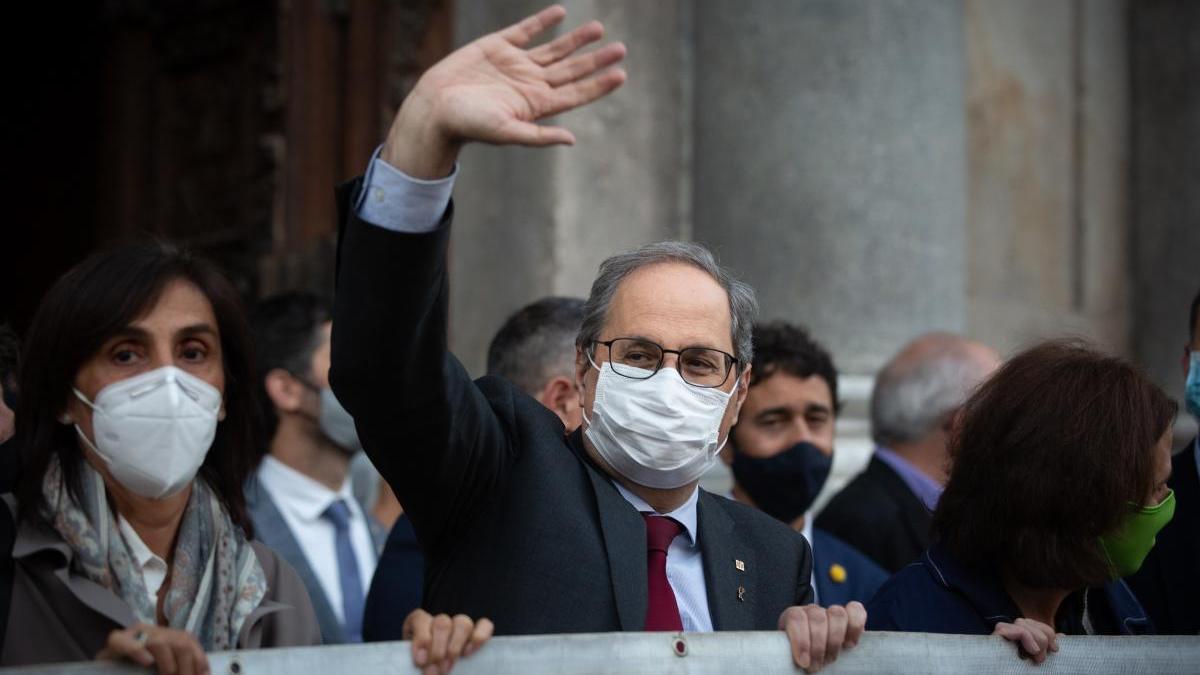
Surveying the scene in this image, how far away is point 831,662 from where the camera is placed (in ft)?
8.72

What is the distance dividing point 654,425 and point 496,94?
682 mm

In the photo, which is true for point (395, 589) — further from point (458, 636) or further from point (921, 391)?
point (921, 391)

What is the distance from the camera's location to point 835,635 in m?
2.65

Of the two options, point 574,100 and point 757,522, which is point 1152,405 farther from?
point 574,100

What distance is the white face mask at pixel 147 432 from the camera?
3.11 metres

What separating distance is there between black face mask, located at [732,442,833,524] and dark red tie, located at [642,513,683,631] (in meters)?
1.63

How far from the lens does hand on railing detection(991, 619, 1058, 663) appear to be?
2.83 meters

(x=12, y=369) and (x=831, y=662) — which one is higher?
(x=12, y=369)

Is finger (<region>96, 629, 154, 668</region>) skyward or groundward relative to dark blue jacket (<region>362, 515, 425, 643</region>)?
skyward

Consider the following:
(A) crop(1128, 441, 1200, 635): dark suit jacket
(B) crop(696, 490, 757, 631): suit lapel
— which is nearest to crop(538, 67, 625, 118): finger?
(B) crop(696, 490, 757, 631): suit lapel

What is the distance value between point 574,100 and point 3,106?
29.8 feet

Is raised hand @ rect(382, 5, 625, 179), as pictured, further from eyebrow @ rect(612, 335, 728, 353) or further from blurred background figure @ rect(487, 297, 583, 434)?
blurred background figure @ rect(487, 297, 583, 434)

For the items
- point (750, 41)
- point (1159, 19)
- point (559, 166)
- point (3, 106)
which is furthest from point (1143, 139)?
point (3, 106)

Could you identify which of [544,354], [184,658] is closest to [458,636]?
[184,658]
